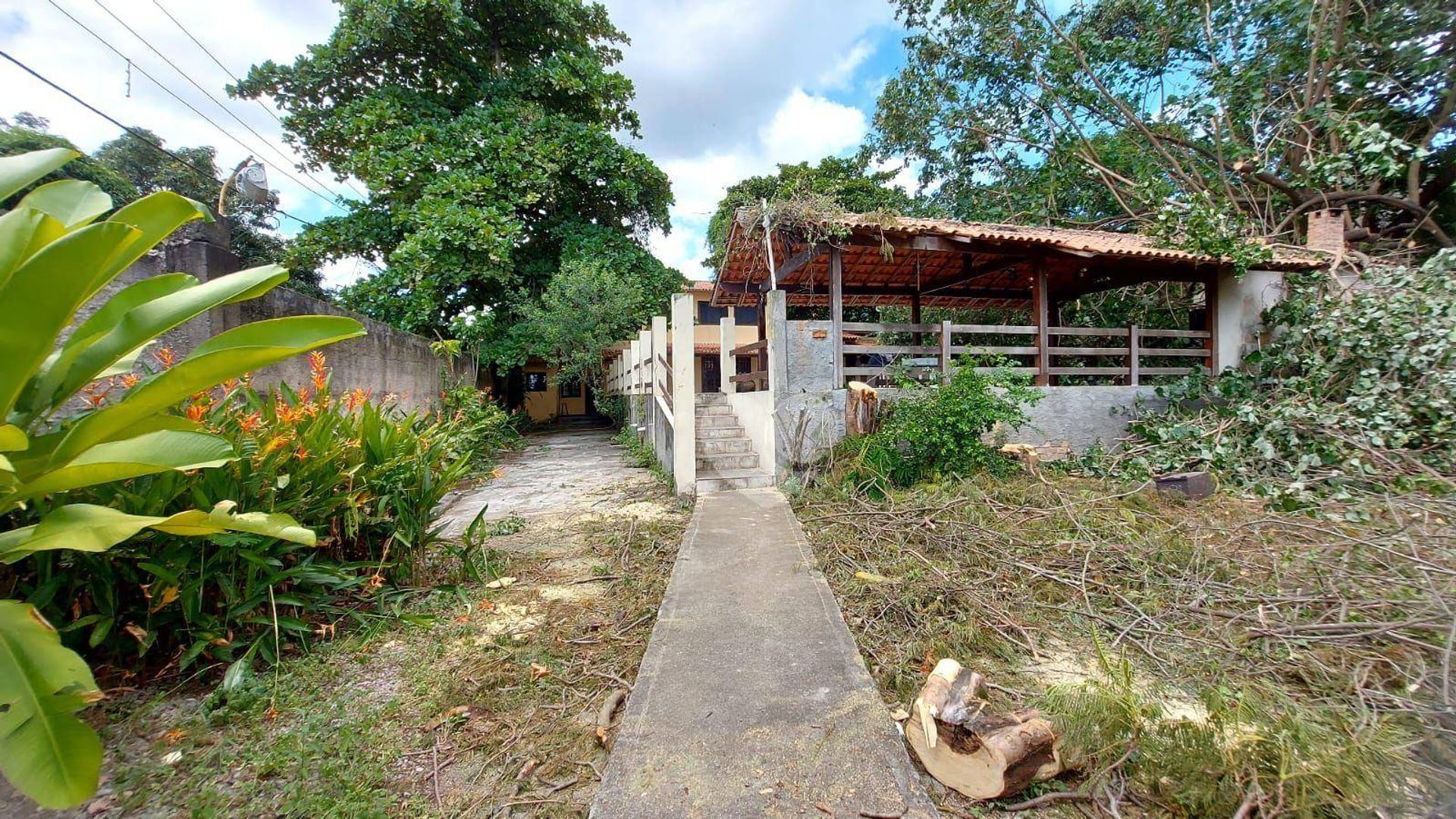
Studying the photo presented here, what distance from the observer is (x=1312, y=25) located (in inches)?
306

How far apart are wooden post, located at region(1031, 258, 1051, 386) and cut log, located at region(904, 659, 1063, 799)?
5651 millimetres

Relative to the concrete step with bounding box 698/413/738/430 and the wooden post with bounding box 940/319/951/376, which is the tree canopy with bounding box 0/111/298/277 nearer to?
the concrete step with bounding box 698/413/738/430

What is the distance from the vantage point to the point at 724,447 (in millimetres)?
6789

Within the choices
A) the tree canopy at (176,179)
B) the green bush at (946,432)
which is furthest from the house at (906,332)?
the tree canopy at (176,179)

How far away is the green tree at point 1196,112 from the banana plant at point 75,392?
8734 mm

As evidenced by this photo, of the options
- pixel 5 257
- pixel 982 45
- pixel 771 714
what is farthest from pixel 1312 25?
pixel 5 257

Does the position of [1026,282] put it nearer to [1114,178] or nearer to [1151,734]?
[1114,178]

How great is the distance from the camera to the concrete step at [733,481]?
19.6ft

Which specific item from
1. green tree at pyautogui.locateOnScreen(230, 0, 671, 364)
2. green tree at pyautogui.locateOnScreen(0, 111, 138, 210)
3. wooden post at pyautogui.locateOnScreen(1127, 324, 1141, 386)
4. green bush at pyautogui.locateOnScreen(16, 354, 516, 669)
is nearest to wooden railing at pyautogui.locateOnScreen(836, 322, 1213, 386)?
wooden post at pyautogui.locateOnScreen(1127, 324, 1141, 386)

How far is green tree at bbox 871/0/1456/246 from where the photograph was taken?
24.9ft

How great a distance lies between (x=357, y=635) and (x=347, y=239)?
1118 centimetres

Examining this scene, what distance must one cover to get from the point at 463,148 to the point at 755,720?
11959 mm

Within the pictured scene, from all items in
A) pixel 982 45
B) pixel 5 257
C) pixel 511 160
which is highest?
pixel 982 45

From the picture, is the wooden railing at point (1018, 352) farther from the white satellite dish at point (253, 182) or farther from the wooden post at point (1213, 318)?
the white satellite dish at point (253, 182)
